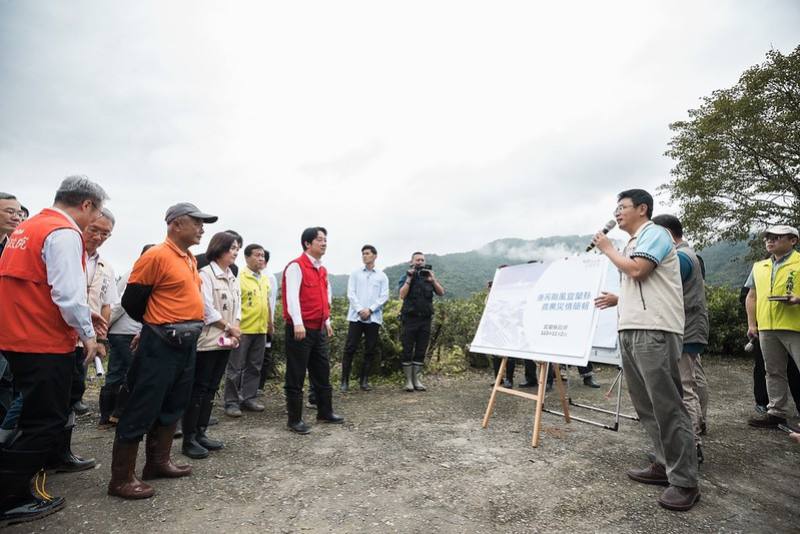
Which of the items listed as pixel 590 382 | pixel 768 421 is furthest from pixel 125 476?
pixel 590 382

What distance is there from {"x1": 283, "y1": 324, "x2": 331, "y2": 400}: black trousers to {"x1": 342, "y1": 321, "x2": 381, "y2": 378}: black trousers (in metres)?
1.77

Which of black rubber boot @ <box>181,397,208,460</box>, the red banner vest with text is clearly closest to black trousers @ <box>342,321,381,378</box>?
the red banner vest with text

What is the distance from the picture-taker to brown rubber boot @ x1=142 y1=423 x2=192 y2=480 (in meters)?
3.17

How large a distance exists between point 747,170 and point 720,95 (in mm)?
3071

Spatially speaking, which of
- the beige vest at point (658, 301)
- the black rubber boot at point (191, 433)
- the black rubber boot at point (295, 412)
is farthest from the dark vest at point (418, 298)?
the beige vest at point (658, 301)

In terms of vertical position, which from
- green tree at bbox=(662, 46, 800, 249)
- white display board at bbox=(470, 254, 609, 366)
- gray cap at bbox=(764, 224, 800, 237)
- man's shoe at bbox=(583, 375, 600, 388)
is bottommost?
man's shoe at bbox=(583, 375, 600, 388)

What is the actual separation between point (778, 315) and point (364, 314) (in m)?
4.98

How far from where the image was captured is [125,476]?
2904mm

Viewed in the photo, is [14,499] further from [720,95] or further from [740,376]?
[720,95]

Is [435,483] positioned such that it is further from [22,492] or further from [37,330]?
[37,330]

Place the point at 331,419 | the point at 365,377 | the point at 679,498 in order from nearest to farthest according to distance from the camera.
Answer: the point at 679,498
the point at 331,419
the point at 365,377

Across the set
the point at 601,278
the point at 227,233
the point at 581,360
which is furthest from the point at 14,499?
the point at 601,278

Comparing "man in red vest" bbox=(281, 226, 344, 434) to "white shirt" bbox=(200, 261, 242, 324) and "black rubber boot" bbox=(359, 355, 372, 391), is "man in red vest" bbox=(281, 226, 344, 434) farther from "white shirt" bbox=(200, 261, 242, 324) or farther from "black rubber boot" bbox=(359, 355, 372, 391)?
"black rubber boot" bbox=(359, 355, 372, 391)

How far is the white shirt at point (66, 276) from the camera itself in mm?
2506
